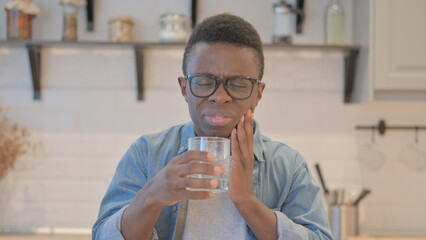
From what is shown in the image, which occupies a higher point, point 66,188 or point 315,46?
point 315,46

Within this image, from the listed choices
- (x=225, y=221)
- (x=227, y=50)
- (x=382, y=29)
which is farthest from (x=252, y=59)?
(x=382, y=29)

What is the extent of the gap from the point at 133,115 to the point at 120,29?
377 millimetres

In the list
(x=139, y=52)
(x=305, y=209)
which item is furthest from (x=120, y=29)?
(x=305, y=209)

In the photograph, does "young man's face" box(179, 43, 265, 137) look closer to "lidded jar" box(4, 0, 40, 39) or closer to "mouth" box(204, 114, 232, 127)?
"mouth" box(204, 114, 232, 127)

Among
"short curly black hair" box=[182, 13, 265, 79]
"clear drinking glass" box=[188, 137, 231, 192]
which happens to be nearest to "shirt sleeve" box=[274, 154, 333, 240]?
"clear drinking glass" box=[188, 137, 231, 192]

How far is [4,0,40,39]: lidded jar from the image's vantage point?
2.44 meters

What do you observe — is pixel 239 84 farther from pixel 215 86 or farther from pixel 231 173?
pixel 231 173

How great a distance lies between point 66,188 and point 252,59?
162cm

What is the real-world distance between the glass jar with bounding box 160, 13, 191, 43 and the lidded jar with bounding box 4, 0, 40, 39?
21.0 inches

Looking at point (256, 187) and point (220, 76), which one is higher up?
point (220, 76)

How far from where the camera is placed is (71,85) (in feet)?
8.45

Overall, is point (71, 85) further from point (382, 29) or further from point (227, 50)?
point (227, 50)

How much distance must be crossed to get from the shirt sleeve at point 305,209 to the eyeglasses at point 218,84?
211 mm

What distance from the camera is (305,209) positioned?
3.85 feet
